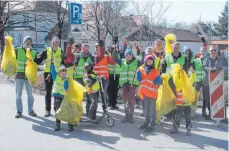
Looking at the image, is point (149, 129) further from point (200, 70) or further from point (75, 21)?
point (75, 21)

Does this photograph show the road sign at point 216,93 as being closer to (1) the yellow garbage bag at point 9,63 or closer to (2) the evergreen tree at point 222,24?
(1) the yellow garbage bag at point 9,63

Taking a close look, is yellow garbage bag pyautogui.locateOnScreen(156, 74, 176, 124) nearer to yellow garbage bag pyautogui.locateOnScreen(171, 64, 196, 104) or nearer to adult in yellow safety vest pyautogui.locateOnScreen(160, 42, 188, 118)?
adult in yellow safety vest pyautogui.locateOnScreen(160, 42, 188, 118)

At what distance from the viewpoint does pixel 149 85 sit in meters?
7.14

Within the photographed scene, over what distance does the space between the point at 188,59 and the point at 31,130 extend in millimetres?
3725

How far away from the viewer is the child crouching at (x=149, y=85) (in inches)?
279

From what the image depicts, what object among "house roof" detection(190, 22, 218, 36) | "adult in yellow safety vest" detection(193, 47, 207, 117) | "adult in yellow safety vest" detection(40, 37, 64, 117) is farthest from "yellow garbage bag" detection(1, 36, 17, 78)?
"house roof" detection(190, 22, 218, 36)

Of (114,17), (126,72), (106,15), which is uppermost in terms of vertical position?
(106,15)

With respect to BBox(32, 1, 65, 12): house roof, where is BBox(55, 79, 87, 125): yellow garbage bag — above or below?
below

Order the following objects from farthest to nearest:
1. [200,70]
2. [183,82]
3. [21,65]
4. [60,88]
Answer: [200,70]
[21,65]
[60,88]
[183,82]

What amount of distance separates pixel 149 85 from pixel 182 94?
0.70m

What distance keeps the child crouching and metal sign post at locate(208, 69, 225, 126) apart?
1.56 m

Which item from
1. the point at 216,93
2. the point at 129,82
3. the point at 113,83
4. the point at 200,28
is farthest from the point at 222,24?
the point at 129,82

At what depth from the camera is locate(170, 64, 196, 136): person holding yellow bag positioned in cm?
693

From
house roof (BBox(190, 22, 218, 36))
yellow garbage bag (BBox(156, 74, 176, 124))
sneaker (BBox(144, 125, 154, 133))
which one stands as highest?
house roof (BBox(190, 22, 218, 36))
